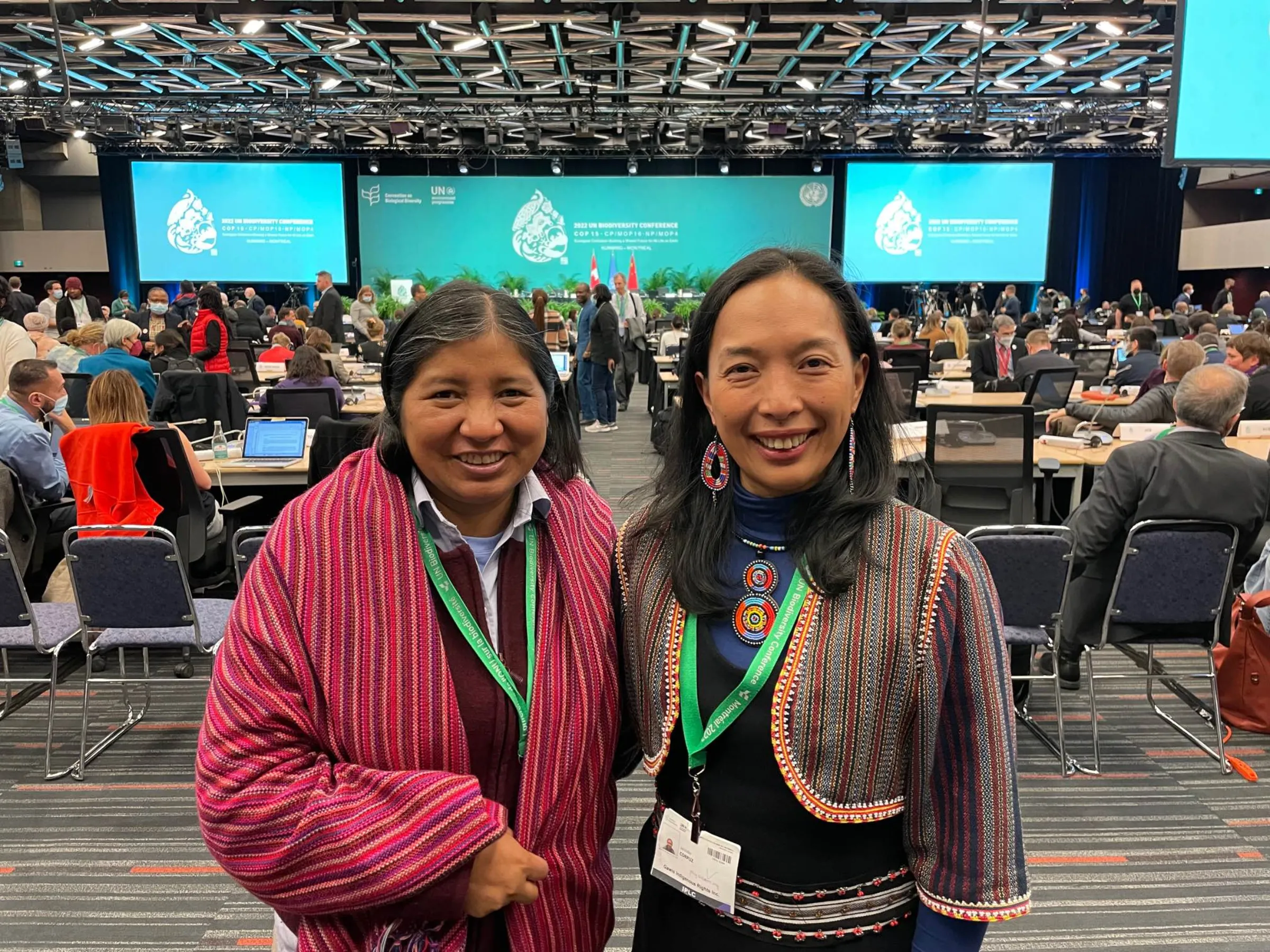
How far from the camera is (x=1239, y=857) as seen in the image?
2844 millimetres

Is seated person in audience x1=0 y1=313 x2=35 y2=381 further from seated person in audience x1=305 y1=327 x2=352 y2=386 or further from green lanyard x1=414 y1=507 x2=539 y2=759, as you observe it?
green lanyard x1=414 y1=507 x2=539 y2=759

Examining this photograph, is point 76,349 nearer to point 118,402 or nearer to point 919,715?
point 118,402

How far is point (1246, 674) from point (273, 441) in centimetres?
465

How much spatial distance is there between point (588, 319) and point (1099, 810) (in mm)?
7715

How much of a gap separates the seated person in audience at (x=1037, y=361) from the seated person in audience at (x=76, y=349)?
7.24m

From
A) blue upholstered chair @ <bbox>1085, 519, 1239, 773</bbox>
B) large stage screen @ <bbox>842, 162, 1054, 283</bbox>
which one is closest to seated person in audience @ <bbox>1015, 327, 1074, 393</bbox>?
blue upholstered chair @ <bbox>1085, 519, 1239, 773</bbox>

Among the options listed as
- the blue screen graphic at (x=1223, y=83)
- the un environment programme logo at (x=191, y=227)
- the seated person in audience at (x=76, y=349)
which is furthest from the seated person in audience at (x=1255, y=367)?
the un environment programme logo at (x=191, y=227)

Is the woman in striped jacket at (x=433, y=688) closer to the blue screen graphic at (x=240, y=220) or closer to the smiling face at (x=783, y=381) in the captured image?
the smiling face at (x=783, y=381)

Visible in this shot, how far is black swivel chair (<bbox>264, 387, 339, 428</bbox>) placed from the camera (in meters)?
5.76

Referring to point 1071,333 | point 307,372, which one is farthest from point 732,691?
point 1071,333

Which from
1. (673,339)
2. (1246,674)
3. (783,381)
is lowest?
(1246,674)

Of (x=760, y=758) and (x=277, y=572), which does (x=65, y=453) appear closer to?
(x=277, y=572)

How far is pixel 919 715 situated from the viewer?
1.02 meters

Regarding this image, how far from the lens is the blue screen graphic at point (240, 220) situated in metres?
18.5
